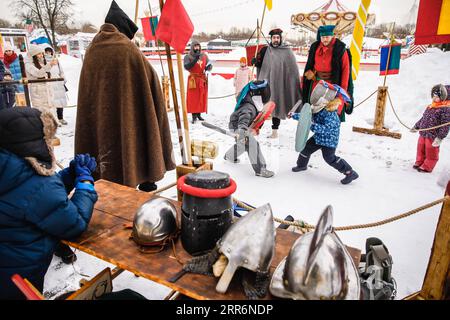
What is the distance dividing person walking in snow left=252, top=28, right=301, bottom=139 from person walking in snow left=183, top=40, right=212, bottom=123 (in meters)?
1.45

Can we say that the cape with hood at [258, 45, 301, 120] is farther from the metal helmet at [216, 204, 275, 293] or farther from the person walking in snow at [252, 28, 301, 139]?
the metal helmet at [216, 204, 275, 293]

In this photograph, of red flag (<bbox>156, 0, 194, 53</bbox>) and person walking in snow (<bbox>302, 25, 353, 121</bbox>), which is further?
person walking in snow (<bbox>302, 25, 353, 121</bbox>)

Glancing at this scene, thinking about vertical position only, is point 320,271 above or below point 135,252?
above

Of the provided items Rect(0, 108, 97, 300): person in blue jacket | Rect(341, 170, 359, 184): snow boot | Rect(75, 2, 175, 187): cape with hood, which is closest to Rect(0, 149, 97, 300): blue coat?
Rect(0, 108, 97, 300): person in blue jacket

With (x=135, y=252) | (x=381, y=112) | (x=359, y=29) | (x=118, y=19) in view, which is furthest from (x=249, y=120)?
(x=359, y=29)

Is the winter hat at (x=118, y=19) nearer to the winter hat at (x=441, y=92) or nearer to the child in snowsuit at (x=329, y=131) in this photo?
the child in snowsuit at (x=329, y=131)

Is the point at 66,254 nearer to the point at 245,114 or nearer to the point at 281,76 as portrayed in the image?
the point at 245,114

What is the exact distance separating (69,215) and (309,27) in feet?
71.9

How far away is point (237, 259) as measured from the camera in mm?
1077

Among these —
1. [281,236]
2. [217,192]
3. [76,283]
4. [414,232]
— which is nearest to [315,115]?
[414,232]

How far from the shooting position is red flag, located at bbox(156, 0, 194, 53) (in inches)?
78.7

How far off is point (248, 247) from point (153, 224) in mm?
502

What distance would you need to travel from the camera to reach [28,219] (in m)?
1.30

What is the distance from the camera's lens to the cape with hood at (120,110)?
2.24 meters
